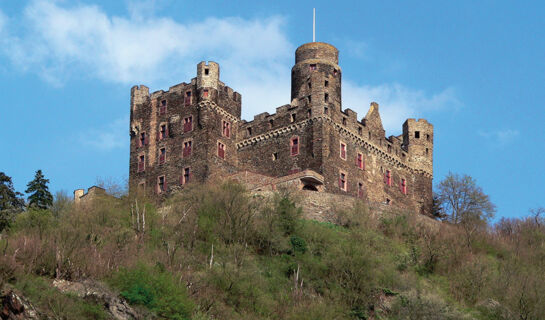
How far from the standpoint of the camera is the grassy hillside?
126ft

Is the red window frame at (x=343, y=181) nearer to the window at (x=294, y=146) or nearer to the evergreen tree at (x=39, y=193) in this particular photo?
the window at (x=294, y=146)

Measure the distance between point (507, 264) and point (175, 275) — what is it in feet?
68.2

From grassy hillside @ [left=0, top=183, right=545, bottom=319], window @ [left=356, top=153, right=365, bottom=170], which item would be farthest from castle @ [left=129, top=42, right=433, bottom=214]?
grassy hillside @ [left=0, top=183, right=545, bottom=319]

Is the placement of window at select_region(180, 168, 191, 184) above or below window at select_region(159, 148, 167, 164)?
below

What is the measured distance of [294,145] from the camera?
62375mm

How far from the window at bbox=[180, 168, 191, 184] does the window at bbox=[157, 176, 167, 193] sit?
1626mm

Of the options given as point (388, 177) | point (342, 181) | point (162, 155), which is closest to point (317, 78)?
point (342, 181)

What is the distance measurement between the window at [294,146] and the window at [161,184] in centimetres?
919

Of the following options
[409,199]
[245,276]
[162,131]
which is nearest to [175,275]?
[245,276]

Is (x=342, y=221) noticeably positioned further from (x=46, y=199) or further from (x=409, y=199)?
(x=46, y=199)

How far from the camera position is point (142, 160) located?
215ft

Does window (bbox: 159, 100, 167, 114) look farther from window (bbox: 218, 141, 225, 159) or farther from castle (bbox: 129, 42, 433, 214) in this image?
window (bbox: 218, 141, 225, 159)

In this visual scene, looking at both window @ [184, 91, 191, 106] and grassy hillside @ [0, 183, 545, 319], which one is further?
window @ [184, 91, 191, 106]

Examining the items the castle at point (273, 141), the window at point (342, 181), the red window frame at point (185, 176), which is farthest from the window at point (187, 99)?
the window at point (342, 181)
